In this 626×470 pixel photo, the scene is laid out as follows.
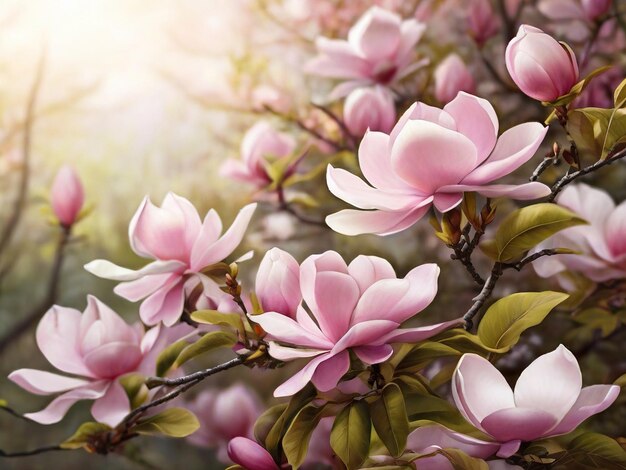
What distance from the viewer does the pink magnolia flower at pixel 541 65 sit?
35 cm

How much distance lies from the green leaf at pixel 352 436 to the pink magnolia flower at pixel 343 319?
3 cm

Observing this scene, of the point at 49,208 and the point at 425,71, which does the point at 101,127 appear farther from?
the point at 425,71

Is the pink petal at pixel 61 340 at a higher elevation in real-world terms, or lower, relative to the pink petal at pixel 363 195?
lower

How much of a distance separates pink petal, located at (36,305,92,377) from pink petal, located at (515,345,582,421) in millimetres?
243

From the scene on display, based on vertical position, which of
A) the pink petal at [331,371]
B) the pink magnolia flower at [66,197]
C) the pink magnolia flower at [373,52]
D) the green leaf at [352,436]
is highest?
the pink magnolia flower at [373,52]

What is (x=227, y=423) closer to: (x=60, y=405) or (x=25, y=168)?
(x=60, y=405)

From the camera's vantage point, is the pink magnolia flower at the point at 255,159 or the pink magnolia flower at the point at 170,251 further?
the pink magnolia flower at the point at 255,159

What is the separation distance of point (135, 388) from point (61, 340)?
0.19 feet

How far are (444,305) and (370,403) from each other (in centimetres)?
37

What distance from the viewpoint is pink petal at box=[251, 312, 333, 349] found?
13.3 inches

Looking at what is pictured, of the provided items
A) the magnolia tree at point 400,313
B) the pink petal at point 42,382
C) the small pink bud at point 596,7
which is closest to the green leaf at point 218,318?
the magnolia tree at point 400,313

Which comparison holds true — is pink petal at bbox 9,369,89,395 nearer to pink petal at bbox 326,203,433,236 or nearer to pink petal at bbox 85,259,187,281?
pink petal at bbox 85,259,187,281

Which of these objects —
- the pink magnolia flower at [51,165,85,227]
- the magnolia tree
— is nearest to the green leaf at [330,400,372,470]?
the magnolia tree

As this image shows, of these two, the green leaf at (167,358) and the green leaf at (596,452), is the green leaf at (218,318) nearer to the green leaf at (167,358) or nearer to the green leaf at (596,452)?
the green leaf at (167,358)
